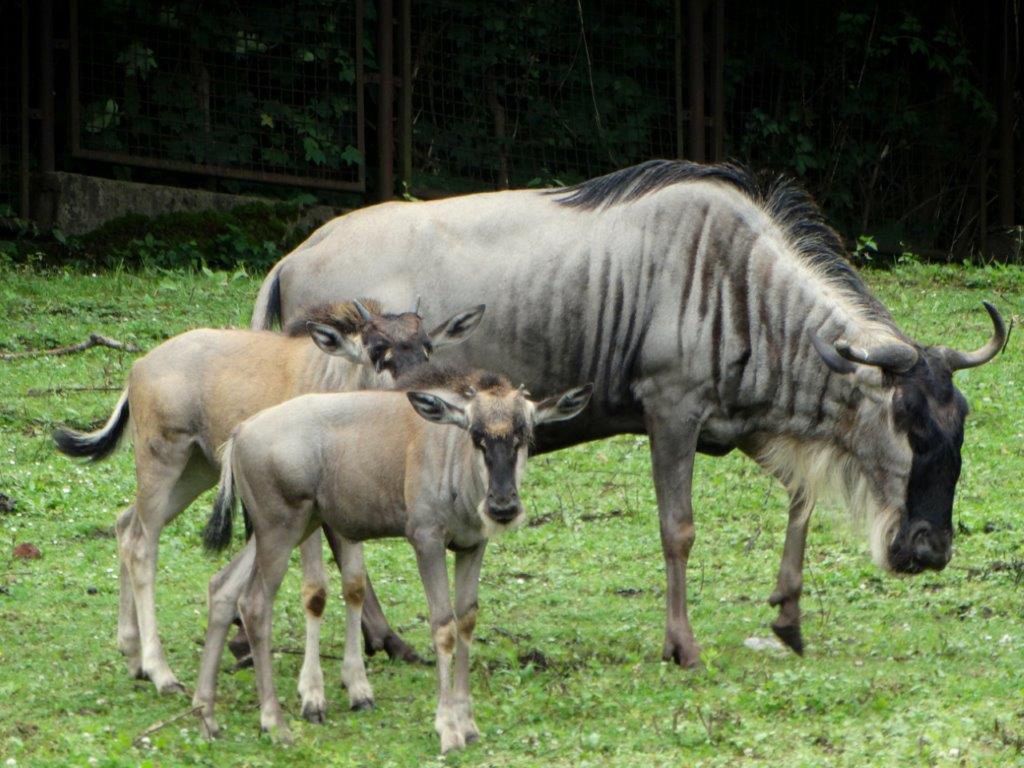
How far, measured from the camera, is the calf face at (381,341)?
770 cm

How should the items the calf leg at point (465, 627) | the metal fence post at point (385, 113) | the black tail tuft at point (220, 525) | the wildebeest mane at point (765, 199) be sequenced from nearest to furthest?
the calf leg at point (465, 627), the black tail tuft at point (220, 525), the wildebeest mane at point (765, 199), the metal fence post at point (385, 113)

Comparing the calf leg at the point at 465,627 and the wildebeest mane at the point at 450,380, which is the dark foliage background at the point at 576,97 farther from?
the calf leg at the point at 465,627

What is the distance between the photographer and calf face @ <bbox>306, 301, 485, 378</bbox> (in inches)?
303

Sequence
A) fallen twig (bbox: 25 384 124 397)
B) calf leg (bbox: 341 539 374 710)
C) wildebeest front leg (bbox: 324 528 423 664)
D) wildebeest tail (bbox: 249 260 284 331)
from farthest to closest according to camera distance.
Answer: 1. fallen twig (bbox: 25 384 124 397)
2. wildebeest tail (bbox: 249 260 284 331)
3. wildebeest front leg (bbox: 324 528 423 664)
4. calf leg (bbox: 341 539 374 710)

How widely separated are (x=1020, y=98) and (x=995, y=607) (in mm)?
10605

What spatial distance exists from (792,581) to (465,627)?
6.32 ft

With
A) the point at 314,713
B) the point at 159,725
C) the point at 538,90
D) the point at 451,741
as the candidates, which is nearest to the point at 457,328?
the point at 314,713

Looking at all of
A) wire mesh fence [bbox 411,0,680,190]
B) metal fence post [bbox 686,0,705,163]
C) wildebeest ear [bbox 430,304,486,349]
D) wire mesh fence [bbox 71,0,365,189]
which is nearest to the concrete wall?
wire mesh fence [bbox 71,0,365,189]

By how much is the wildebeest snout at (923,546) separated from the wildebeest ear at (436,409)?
228 centimetres

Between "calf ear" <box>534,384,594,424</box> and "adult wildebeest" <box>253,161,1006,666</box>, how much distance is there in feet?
4.32

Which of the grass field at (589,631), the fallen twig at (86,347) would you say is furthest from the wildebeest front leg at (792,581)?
the fallen twig at (86,347)

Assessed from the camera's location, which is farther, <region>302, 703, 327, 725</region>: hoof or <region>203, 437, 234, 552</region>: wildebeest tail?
<region>203, 437, 234, 552</region>: wildebeest tail

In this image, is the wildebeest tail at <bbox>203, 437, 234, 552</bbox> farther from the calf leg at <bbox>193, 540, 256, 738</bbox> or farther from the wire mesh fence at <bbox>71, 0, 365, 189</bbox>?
the wire mesh fence at <bbox>71, 0, 365, 189</bbox>

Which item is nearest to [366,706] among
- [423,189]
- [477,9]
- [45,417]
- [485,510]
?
[485,510]
